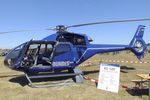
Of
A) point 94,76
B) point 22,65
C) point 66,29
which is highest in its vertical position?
point 66,29

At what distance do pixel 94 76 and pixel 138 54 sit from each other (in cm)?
475

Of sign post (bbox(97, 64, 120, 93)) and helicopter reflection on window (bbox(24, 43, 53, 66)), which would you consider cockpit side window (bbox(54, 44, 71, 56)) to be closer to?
helicopter reflection on window (bbox(24, 43, 53, 66))

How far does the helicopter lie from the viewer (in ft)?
49.7

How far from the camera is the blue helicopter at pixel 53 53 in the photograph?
1516 centimetres

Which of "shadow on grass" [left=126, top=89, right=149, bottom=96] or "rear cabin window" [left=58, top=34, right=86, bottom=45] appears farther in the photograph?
"rear cabin window" [left=58, top=34, right=86, bottom=45]

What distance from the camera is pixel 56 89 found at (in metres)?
13.6

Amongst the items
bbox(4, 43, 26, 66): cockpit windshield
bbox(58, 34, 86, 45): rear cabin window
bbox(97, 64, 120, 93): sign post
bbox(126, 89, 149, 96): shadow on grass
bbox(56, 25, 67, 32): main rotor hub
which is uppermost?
bbox(56, 25, 67, 32): main rotor hub

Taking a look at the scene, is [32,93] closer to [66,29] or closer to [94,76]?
[66,29]

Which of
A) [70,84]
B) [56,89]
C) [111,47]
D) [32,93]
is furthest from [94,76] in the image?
[32,93]

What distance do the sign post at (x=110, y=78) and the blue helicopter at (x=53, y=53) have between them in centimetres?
309

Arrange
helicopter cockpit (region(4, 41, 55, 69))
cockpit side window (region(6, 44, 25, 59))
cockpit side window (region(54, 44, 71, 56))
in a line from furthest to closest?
cockpit side window (region(54, 44, 71, 56)) → cockpit side window (region(6, 44, 25, 59)) → helicopter cockpit (region(4, 41, 55, 69))

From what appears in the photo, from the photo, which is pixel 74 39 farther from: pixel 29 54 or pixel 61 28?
pixel 29 54

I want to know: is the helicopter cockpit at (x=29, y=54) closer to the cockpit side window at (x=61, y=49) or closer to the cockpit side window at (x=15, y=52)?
the cockpit side window at (x=15, y=52)

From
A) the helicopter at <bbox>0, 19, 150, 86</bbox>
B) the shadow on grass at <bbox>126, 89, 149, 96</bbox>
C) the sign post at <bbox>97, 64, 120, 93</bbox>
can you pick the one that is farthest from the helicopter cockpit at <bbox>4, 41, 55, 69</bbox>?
the shadow on grass at <bbox>126, 89, 149, 96</bbox>
